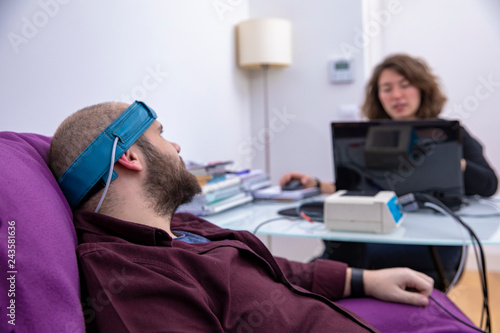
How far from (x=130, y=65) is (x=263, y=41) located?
3.89ft

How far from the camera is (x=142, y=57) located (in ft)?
6.11

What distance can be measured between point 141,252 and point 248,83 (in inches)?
94.3

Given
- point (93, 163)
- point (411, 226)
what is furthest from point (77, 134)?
point (411, 226)

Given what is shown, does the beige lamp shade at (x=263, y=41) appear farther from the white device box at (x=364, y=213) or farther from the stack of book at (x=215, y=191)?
the white device box at (x=364, y=213)

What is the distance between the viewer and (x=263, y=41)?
9.00 feet

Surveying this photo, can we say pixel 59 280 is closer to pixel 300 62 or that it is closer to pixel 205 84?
pixel 205 84

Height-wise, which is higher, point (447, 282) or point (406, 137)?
point (406, 137)

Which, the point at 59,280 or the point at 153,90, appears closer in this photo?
the point at 59,280

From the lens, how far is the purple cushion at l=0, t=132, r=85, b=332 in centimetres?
59

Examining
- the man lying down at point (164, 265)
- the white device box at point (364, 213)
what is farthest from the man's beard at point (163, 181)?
the white device box at point (364, 213)

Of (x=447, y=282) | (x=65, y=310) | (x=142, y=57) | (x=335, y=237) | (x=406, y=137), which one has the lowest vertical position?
(x=447, y=282)

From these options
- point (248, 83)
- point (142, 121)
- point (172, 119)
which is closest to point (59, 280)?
point (142, 121)

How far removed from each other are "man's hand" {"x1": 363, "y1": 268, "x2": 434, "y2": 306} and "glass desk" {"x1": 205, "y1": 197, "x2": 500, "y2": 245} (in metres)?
0.16

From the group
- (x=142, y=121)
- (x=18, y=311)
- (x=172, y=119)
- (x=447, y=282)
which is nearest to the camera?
(x=18, y=311)
